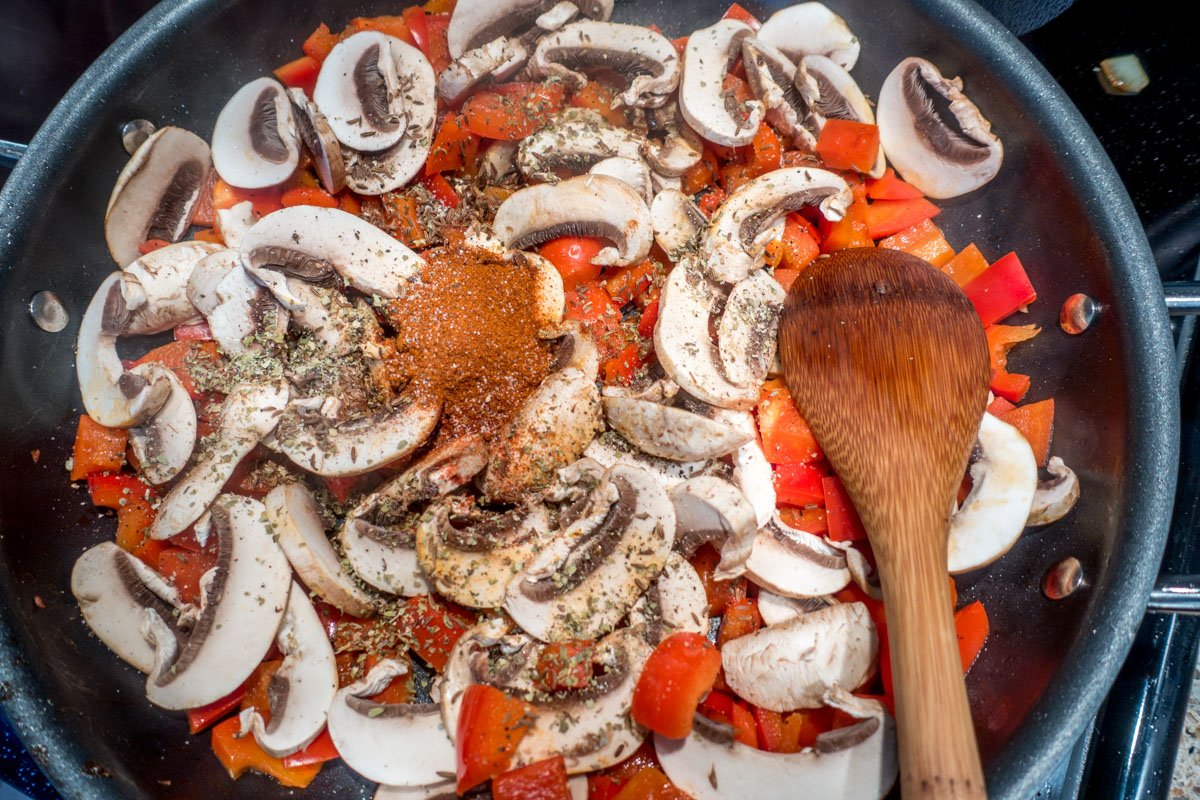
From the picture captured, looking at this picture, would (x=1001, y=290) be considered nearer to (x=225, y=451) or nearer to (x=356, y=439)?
(x=356, y=439)

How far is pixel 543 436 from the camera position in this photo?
2369 mm

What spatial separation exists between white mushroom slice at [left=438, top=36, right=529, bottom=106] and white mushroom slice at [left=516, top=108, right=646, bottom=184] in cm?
30

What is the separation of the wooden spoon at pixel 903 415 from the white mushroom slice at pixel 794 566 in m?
0.24

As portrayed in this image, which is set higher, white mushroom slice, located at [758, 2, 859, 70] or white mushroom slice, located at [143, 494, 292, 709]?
white mushroom slice, located at [758, 2, 859, 70]

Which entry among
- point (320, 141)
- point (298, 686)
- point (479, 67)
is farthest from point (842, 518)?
point (320, 141)

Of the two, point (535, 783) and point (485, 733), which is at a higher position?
point (485, 733)

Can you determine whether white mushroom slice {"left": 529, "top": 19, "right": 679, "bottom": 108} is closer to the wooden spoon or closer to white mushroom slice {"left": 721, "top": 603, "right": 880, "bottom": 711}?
the wooden spoon

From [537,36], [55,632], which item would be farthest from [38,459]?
A: [537,36]

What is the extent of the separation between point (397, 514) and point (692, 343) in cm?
113

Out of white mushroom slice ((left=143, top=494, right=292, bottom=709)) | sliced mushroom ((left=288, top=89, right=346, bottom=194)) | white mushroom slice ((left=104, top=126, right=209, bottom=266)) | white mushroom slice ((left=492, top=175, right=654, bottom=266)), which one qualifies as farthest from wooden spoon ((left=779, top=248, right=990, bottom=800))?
white mushroom slice ((left=104, top=126, right=209, bottom=266))

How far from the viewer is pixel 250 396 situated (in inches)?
95.0

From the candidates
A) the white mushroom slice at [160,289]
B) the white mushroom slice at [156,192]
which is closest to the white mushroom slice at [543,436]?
the white mushroom slice at [160,289]

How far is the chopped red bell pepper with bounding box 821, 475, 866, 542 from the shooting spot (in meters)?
2.52

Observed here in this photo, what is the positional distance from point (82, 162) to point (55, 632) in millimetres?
1540
